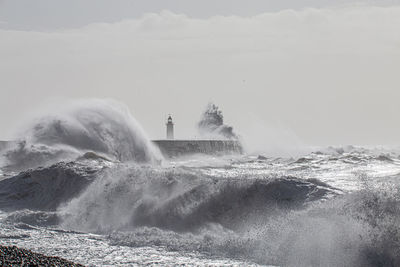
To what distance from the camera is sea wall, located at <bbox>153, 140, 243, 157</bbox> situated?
28708mm

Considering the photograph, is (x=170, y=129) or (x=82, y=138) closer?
(x=82, y=138)

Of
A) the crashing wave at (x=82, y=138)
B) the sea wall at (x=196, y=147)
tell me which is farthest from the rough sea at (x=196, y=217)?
the sea wall at (x=196, y=147)

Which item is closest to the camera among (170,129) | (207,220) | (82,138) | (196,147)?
(207,220)

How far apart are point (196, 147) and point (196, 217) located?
2450 cm

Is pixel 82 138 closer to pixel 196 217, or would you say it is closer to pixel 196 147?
pixel 196 147

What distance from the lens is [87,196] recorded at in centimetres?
1001

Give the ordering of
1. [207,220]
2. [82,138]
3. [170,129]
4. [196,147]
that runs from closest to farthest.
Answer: [207,220]
[82,138]
[196,147]
[170,129]

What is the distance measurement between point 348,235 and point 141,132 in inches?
738

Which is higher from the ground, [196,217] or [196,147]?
[196,147]

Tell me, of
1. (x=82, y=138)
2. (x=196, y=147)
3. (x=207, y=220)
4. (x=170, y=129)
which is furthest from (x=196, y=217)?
(x=170, y=129)

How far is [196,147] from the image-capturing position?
32.8m

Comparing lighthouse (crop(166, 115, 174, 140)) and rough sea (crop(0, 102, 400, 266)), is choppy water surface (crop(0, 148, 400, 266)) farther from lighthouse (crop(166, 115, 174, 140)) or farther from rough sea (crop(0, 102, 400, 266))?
lighthouse (crop(166, 115, 174, 140))

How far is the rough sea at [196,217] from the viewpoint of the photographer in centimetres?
616

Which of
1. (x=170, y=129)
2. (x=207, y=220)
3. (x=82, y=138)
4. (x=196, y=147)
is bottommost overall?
(x=207, y=220)
